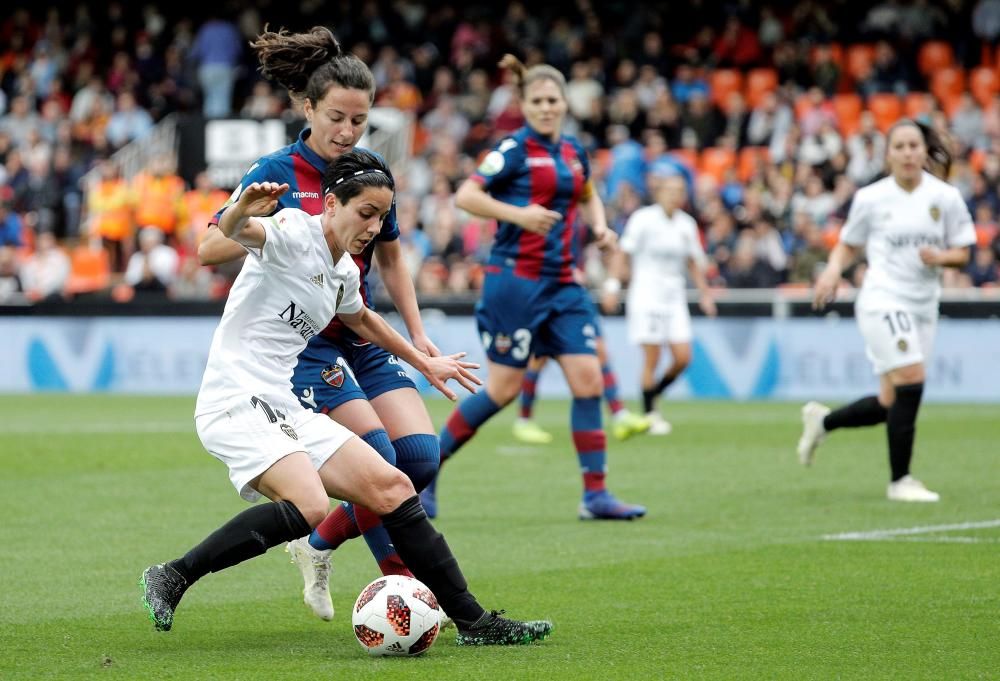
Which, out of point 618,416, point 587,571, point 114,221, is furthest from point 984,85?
point 587,571

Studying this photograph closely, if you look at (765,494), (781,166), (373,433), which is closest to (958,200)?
(765,494)

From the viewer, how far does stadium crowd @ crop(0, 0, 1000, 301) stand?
22328 millimetres

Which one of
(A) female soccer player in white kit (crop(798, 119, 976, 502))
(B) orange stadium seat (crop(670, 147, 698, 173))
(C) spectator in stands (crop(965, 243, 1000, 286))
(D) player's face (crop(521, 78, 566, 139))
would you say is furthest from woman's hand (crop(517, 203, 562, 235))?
(B) orange stadium seat (crop(670, 147, 698, 173))

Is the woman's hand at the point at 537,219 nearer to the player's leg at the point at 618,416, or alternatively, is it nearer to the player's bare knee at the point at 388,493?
the player's bare knee at the point at 388,493

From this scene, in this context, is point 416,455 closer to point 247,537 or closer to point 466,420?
point 247,537

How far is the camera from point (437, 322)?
67.4 ft

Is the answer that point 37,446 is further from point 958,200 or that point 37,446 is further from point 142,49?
point 142,49

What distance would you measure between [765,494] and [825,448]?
3312 mm

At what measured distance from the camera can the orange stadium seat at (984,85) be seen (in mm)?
24812

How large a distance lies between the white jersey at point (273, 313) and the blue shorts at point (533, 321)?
3.82m

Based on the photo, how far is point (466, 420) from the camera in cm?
985

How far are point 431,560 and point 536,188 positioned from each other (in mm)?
4369

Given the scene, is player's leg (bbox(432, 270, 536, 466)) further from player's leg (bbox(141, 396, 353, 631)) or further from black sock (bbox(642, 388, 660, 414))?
black sock (bbox(642, 388, 660, 414))

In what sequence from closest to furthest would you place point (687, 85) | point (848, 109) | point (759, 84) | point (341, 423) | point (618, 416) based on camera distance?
1. point (341, 423)
2. point (618, 416)
3. point (848, 109)
4. point (687, 85)
5. point (759, 84)
